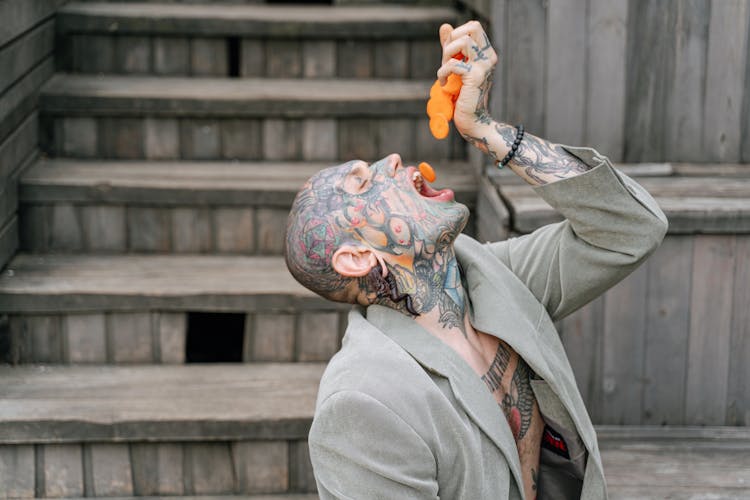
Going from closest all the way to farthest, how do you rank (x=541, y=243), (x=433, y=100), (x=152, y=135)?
(x=433, y=100) → (x=541, y=243) → (x=152, y=135)

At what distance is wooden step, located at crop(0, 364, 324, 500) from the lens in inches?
98.5

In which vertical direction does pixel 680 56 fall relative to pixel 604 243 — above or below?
above

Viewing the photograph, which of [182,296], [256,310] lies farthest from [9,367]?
[256,310]

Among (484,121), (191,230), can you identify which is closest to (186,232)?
(191,230)

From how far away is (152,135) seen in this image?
3.44 metres

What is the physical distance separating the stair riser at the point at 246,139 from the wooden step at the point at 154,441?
103 centimetres

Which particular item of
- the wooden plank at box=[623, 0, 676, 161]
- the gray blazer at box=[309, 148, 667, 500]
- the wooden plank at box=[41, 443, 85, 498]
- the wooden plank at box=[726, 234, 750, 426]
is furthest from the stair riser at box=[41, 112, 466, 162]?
the gray blazer at box=[309, 148, 667, 500]

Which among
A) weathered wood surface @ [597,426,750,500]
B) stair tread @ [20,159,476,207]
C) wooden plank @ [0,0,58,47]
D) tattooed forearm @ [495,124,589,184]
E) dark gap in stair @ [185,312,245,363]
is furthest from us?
dark gap in stair @ [185,312,245,363]

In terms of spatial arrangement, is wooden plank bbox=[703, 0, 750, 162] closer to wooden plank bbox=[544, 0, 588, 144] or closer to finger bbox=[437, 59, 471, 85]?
wooden plank bbox=[544, 0, 588, 144]

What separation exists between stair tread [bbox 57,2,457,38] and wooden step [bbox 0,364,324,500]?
4.77 ft

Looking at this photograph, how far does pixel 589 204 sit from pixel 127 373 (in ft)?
4.94

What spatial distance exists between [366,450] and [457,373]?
0.74ft

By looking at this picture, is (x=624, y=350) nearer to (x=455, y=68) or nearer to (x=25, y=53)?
(x=455, y=68)

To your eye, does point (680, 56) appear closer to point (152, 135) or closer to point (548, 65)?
point (548, 65)
